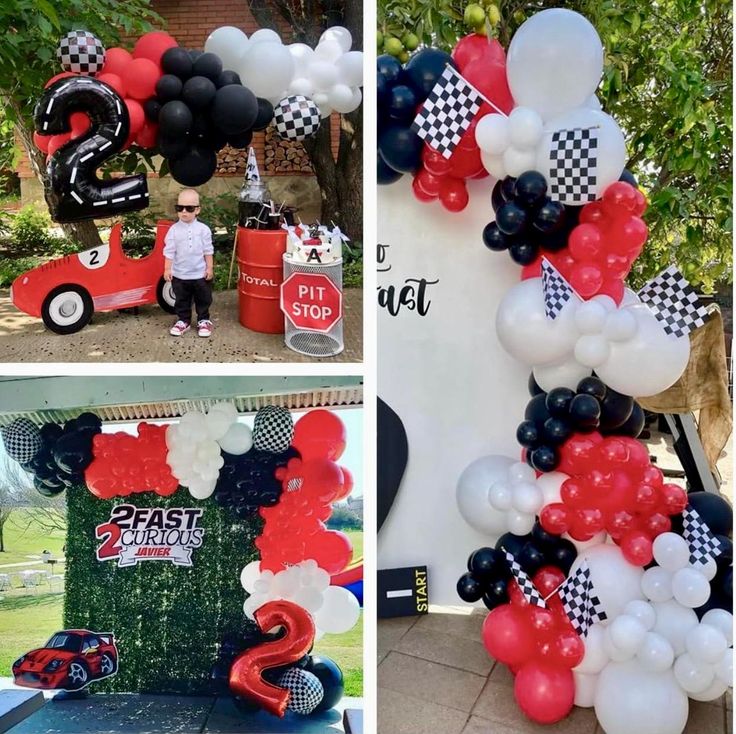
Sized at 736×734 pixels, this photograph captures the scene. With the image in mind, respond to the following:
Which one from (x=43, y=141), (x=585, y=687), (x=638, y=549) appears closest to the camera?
(x=638, y=549)

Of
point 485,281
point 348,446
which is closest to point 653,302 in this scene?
point 485,281

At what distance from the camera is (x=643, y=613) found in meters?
2.49

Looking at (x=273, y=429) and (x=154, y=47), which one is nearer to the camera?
(x=273, y=429)

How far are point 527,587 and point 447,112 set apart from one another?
1699mm

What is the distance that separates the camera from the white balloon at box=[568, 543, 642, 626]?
2.60 metres

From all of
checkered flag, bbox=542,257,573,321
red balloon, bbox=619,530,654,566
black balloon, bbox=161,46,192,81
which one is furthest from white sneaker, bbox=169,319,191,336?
red balloon, bbox=619,530,654,566

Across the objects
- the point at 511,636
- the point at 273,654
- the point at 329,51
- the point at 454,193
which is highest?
the point at 329,51

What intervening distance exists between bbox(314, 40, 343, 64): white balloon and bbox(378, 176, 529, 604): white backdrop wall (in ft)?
3.11

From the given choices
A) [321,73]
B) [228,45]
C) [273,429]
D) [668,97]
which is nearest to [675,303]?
[273,429]

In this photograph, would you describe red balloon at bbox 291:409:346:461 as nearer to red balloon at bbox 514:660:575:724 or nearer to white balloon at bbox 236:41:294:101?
red balloon at bbox 514:660:575:724

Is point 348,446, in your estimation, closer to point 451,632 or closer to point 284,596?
point 284,596

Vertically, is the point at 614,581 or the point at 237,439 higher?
the point at 237,439

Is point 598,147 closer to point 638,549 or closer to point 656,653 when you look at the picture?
point 638,549

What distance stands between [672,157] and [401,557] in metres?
2.45
